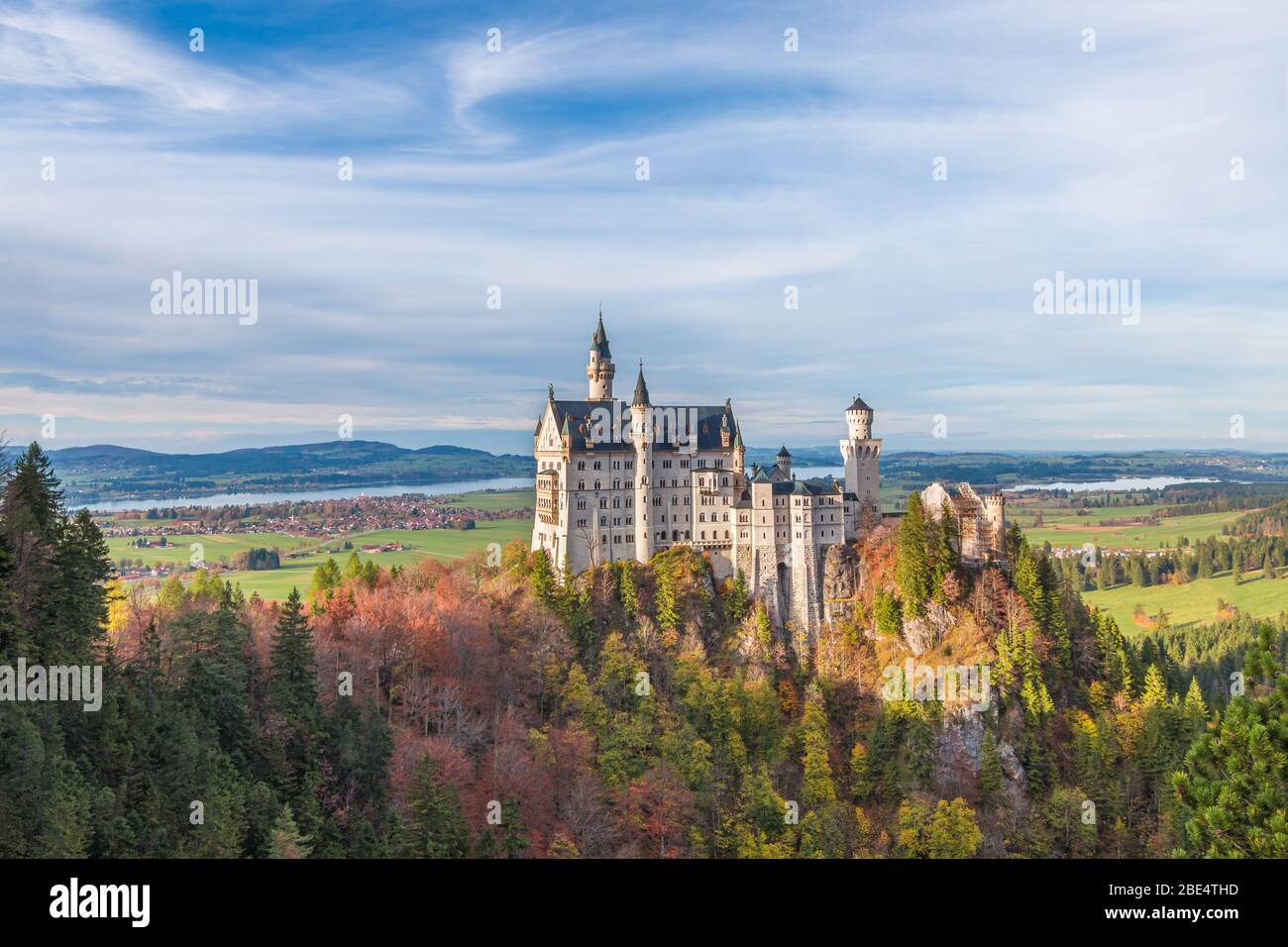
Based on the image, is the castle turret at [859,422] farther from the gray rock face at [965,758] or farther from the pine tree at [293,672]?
the pine tree at [293,672]

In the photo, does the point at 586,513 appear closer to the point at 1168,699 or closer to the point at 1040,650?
the point at 1040,650

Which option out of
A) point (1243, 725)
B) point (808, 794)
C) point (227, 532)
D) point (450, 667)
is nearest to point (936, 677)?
point (808, 794)

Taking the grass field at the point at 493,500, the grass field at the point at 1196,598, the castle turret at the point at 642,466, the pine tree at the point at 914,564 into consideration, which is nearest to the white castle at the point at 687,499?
the castle turret at the point at 642,466

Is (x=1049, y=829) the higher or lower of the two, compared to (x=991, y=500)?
lower

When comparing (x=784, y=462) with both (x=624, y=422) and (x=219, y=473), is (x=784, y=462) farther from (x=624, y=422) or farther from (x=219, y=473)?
(x=219, y=473)

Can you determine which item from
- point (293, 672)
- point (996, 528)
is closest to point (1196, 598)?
point (996, 528)

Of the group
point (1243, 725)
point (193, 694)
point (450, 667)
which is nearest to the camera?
point (1243, 725)
